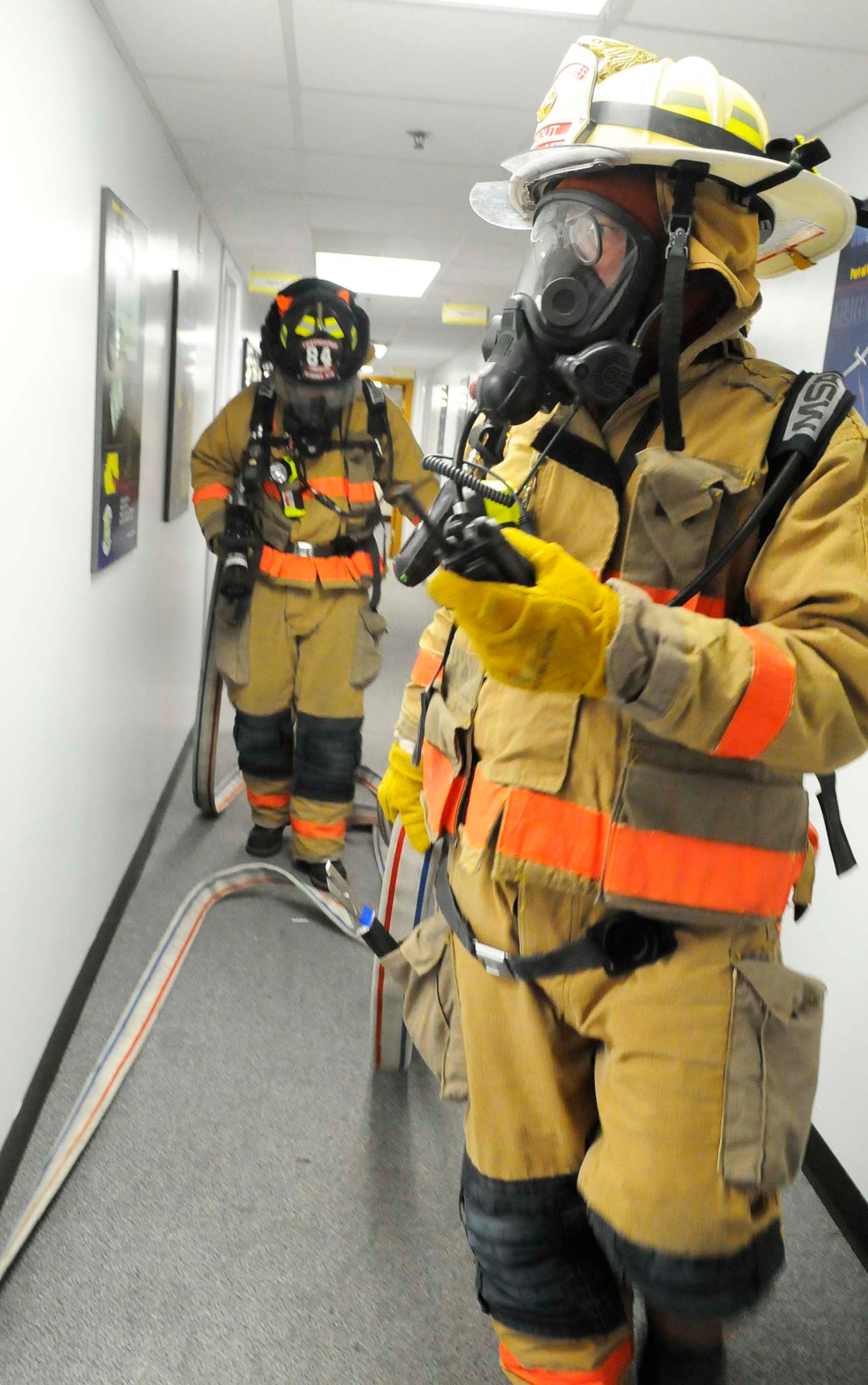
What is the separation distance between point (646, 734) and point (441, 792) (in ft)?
1.14

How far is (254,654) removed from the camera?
3160 mm

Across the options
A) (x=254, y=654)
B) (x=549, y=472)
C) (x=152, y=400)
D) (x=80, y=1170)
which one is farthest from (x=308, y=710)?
(x=549, y=472)

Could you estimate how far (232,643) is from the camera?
124 inches

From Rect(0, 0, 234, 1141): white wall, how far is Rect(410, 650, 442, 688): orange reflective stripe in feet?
2.28

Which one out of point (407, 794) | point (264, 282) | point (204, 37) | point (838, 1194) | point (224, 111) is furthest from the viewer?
point (264, 282)

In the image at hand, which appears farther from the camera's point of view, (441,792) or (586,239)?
(441,792)

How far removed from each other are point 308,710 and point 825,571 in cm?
234

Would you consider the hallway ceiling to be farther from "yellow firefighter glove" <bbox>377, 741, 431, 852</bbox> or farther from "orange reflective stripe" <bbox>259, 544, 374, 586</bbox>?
"yellow firefighter glove" <bbox>377, 741, 431, 852</bbox>

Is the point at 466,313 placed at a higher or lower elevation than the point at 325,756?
higher

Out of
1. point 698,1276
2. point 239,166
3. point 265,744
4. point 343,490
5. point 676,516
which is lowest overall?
point 265,744

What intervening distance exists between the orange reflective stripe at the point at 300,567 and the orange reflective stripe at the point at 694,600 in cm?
206

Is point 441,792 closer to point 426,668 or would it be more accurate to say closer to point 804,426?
point 426,668

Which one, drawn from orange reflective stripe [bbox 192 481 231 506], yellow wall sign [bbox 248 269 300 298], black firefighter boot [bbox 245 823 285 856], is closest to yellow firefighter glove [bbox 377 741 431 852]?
orange reflective stripe [bbox 192 481 231 506]

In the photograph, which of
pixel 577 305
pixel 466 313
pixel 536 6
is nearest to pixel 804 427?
pixel 577 305
